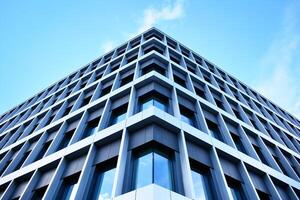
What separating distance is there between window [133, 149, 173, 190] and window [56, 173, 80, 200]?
333 cm

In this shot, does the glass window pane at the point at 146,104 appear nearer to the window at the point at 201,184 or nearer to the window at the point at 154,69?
the window at the point at 201,184

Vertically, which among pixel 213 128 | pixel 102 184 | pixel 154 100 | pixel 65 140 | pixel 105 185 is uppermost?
pixel 213 128

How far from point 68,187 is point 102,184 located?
2.23 meters

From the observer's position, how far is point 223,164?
10.1 m

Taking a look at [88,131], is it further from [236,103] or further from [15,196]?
[236,103]

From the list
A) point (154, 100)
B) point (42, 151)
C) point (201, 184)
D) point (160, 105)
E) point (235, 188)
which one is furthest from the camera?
point (42, 151)

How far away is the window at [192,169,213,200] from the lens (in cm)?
806

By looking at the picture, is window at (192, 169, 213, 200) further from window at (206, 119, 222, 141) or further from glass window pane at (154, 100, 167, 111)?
window at (206, 119, 222, 141)

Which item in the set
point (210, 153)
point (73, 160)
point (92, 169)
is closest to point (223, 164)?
point (210, 153)

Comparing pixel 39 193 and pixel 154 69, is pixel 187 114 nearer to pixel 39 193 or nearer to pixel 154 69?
pixel 154 69

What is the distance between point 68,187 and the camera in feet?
31.8

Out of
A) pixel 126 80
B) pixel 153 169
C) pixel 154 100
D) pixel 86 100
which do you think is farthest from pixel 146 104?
pixel 86 100

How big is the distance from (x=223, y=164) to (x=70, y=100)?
13500 mm

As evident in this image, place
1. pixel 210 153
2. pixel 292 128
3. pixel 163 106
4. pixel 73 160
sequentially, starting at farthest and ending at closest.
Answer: pixel 292 128, pixel 163 106, pixel 73 160, pixel 210 153
